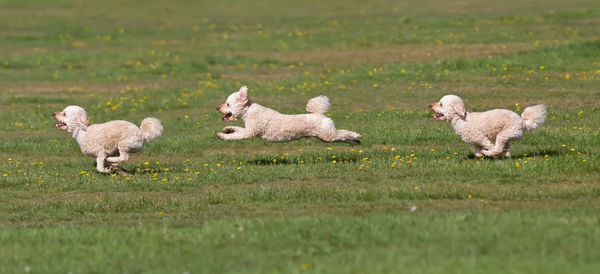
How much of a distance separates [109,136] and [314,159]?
4096mm

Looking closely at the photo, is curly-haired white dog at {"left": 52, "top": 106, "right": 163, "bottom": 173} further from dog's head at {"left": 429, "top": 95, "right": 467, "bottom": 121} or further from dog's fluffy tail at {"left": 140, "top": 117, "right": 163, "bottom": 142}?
dog's head at {"left": 429, "top": 95, "right": 467, "bottom": 121}

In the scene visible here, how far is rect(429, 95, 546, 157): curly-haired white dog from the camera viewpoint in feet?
50.3

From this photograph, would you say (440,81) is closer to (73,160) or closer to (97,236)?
(73,160)

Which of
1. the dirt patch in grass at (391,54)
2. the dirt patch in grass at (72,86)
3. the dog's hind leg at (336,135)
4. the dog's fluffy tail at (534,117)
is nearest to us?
the dog's fluffy tail at (534,117)

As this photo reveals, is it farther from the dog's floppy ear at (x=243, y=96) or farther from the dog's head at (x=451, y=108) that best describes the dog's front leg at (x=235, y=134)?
the dog's head at (x=451, y=108)

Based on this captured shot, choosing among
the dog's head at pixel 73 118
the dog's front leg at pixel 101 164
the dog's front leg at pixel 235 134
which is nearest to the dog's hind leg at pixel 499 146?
the dog's front leg at pixel 235 134

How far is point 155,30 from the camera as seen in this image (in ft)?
148

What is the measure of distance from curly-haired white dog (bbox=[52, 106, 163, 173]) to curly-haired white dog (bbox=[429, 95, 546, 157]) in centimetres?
542

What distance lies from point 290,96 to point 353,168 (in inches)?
405

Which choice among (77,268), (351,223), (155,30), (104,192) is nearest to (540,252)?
(351,223)

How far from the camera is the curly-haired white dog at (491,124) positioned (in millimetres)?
15328

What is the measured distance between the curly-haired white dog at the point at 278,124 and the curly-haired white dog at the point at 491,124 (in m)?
Answer: 1.91

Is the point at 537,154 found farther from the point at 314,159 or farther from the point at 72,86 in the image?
the point at 72,86

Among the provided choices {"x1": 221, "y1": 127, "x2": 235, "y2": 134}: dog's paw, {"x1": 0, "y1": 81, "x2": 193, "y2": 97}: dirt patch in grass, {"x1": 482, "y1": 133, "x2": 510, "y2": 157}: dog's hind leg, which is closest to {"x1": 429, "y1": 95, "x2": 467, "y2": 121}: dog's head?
{"x1": 482, "y1": 133, "x2": 510, "y2": 157}: dog's hind leg
